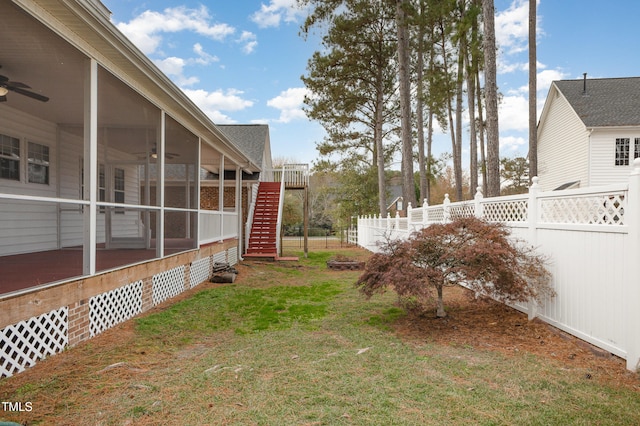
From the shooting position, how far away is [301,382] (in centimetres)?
347

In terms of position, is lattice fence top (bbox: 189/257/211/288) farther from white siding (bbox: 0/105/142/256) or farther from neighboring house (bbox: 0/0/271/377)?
white siding (bbox: 0/105/142/256)

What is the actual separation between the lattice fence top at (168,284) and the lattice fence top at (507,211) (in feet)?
19.1

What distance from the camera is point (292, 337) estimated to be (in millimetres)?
4984

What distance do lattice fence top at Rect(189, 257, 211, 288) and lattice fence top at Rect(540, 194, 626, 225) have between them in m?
6.82

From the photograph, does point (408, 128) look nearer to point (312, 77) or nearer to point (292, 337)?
point (312, 77)

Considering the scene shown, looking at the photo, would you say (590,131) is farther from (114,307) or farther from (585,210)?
(114,307)

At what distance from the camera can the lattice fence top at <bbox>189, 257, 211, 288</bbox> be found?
8.69 metres

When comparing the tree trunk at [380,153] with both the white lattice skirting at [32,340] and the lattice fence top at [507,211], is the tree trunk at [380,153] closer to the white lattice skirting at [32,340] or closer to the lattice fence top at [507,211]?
the lattice fence top at [507,211]

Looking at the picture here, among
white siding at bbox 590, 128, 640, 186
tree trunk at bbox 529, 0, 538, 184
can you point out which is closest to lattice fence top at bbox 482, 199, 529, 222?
tree trunk at bbox 529, 0, 538, 184

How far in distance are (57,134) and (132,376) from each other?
713cm

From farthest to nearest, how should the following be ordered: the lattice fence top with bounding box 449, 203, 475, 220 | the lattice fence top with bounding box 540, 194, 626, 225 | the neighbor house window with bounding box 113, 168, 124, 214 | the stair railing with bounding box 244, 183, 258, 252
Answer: the stair railing with bounding box 244, 183, 258, 252, the neighbor house window with bounding box 113, 168, 124, 214, the lattice fence top with bounding box 449, 203, 475, 220, the lattice fence top with bounding box 540, 194, 626, 225

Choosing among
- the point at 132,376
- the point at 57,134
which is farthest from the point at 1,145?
the point at 132,376

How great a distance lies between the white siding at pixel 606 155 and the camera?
54.4 feet

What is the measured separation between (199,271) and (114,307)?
157 inches
